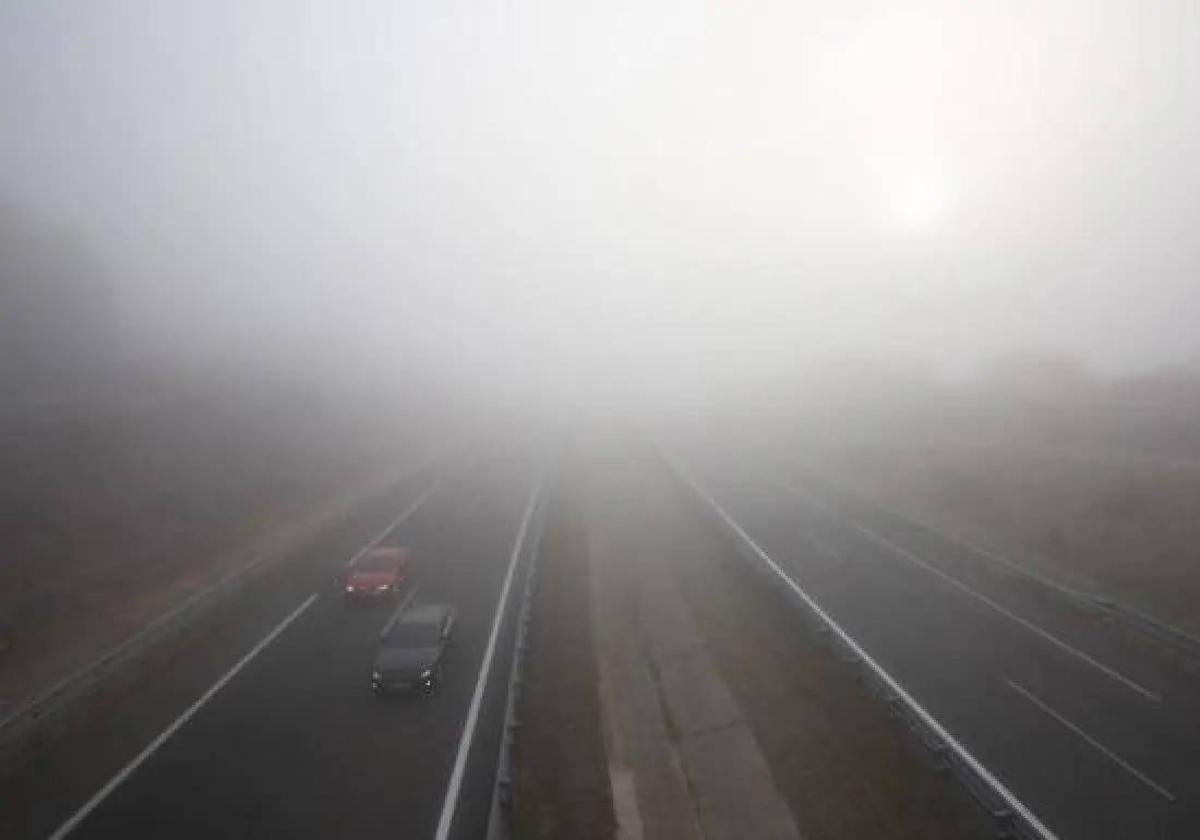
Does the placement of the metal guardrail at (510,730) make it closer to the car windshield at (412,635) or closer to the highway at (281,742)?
the highway at (281,742)

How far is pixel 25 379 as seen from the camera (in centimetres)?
6150

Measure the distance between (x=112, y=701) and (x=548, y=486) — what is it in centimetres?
3496

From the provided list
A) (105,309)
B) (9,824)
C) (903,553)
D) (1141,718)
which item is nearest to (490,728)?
(9,824)

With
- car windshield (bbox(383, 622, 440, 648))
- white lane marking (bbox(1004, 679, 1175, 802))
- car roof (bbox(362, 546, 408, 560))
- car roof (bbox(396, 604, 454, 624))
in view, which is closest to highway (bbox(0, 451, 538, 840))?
car windshield (bbox(383, 622, 440, 648))

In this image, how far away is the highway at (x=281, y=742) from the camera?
14000 mm

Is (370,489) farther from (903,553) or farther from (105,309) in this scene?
(105,309)

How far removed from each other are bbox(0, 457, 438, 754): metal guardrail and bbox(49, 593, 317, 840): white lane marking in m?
2.76

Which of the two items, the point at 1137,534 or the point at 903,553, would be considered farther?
the point at 903,553

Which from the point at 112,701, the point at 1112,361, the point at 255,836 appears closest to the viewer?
the point at 255,836

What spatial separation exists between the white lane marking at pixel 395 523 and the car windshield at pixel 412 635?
9060 mm

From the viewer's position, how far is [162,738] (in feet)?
56.5

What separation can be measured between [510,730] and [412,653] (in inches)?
161

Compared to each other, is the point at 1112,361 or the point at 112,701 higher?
the point at 1112,361

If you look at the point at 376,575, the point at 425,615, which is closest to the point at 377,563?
the point at 376,575
